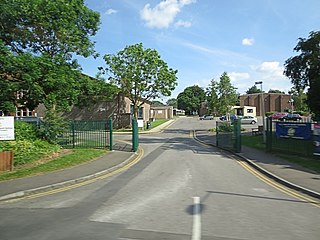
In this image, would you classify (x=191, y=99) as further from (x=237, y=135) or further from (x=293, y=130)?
(x=293, y=130)

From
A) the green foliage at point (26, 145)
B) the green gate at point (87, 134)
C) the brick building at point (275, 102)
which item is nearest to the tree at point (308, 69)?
the green gate at point (87, 134)

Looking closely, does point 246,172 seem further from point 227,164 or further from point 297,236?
point 297,236

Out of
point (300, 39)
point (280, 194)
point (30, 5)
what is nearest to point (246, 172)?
point (280, 194)

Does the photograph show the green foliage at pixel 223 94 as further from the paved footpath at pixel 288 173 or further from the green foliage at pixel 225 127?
the paved footpath at pixel 288 173

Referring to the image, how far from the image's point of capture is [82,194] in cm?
894

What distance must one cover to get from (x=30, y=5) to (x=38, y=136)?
9225 mm

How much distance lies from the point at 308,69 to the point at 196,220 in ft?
81.2

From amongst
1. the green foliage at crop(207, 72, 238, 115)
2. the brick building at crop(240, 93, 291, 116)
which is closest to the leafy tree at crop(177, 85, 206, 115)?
the brick building at crop(240, 93, 291, 116)

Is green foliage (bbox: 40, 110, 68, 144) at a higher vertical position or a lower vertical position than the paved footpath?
higher

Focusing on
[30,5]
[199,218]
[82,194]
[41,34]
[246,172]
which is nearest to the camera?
[199,218]

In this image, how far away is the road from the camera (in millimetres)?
5648

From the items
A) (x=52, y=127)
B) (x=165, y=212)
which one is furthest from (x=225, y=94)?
(x=165, y=212)

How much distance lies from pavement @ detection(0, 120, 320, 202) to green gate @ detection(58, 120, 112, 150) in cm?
297

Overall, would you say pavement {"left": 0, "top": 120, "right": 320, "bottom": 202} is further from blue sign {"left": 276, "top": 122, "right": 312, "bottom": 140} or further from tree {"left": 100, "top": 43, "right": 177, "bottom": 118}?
tree {"left": 100, "top": 43, "right": 177, "bottom": 118}
